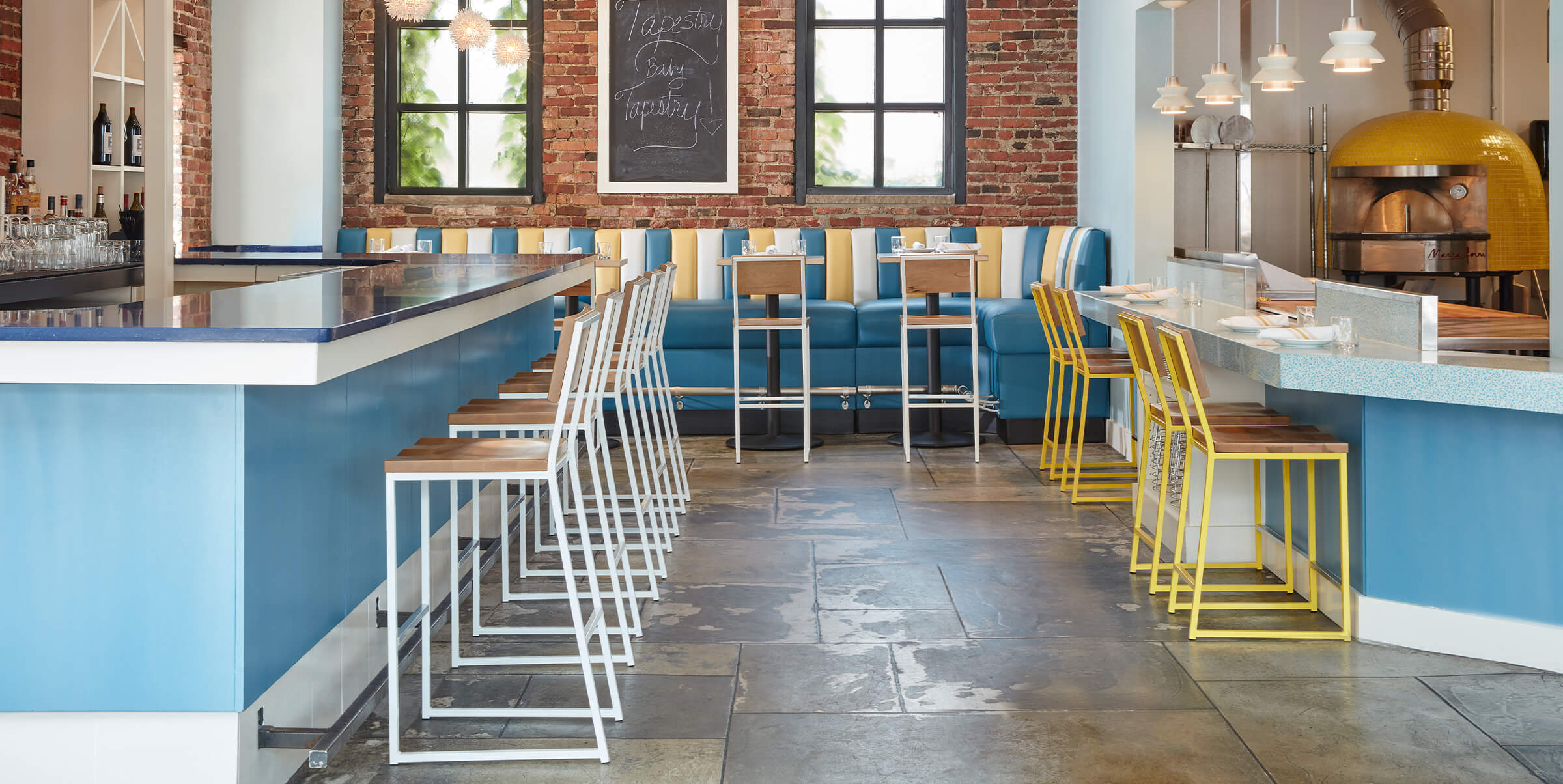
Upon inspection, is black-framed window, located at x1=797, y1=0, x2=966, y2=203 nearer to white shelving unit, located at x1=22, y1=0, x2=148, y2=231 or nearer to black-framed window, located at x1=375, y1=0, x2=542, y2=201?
black-framed window, located at x1=375, y1=0, x2=542, y2=201

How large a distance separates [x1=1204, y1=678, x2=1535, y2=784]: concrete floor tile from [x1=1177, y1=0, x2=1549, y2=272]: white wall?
601cm

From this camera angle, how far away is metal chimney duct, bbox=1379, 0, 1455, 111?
859 centimetres

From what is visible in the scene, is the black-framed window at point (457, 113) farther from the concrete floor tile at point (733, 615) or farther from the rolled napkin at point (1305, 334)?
the rolled napkin at point (1305, 334)

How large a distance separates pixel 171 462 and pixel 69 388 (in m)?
0.22

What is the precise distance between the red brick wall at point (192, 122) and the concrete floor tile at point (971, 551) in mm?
5061

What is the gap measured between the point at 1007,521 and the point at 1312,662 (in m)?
1.85

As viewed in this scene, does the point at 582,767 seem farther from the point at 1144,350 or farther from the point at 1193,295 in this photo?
the point at 1193,295

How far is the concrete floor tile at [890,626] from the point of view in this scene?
12.1 ft

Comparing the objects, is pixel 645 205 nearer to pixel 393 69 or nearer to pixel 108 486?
pixel 393 69

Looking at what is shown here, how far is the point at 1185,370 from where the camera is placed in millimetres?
3730

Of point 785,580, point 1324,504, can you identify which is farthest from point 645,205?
point 1324,504

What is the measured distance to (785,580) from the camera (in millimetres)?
4324

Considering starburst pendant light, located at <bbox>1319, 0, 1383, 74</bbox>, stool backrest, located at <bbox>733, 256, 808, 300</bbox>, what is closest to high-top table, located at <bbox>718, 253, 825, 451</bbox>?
stool backrest, located at <bbox>733, 256, 808, 300</bbox>

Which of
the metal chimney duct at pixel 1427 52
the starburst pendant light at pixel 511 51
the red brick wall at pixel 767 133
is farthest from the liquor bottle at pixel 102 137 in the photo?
the metal chimney duct at pixel 1427 52
